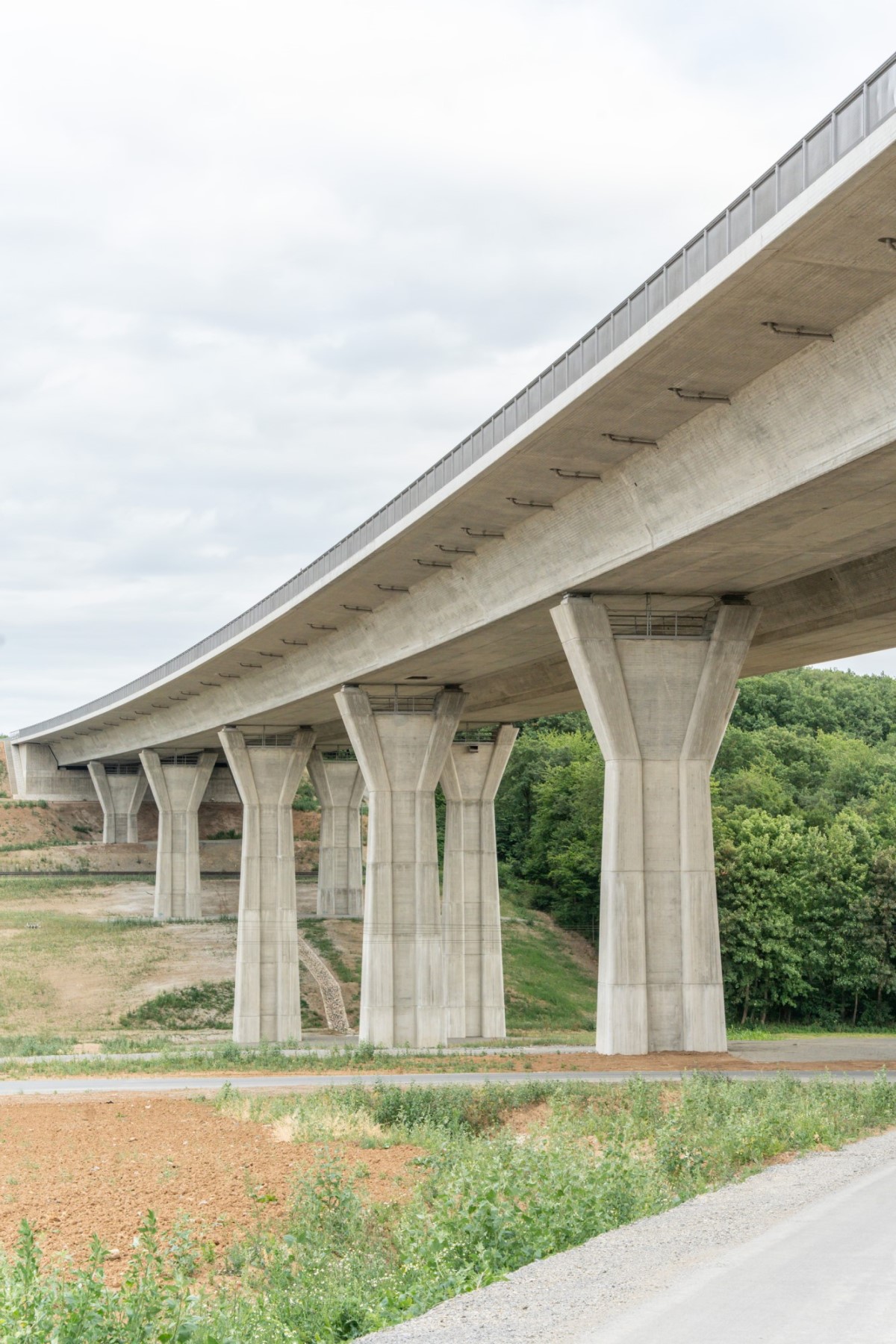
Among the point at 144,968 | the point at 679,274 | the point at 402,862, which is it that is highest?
the point at 679,274

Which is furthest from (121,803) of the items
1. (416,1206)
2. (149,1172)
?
(416,1206)

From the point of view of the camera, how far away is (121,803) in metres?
105

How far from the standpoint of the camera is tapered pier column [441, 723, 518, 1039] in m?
56.1

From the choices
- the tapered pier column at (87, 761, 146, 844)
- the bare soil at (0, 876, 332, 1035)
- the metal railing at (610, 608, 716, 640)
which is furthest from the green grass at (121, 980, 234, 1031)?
the tapered pier column at (87, 761, 146, 844)

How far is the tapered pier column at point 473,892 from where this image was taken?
56062mm

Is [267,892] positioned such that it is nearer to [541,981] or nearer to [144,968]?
[144,968]

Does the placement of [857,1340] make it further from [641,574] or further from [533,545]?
[533,545]

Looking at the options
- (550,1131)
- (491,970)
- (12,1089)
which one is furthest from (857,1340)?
(491,970)

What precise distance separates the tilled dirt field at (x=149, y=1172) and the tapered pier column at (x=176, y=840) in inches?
2373

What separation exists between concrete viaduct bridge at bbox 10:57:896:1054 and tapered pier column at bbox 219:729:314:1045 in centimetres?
13

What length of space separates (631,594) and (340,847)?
55.1 m

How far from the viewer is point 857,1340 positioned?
25.3 feet

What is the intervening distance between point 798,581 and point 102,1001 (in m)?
40.9

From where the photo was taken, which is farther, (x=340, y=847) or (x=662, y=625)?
(x=340, y=847)
